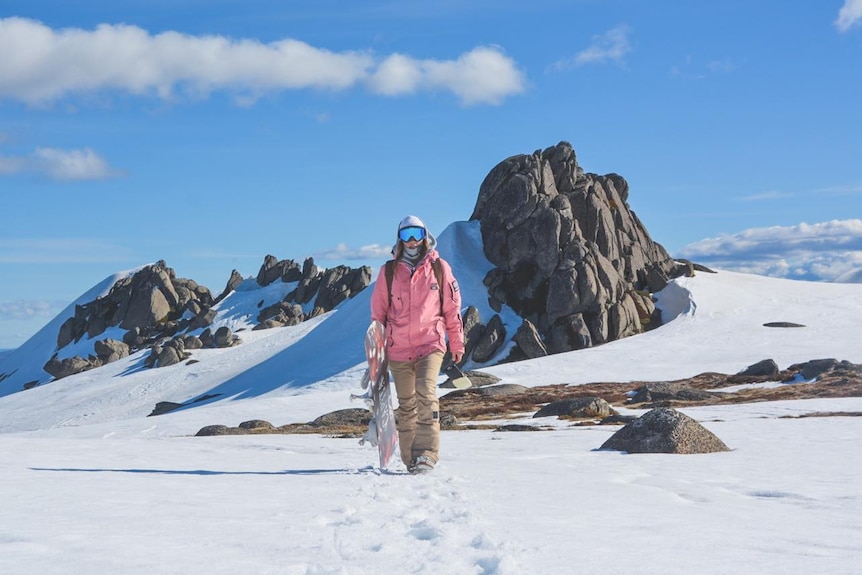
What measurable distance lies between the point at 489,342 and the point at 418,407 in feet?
203

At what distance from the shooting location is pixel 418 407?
502 inches

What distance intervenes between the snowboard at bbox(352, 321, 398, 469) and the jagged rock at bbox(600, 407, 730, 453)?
5.46 meters

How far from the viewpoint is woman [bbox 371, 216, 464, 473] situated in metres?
12.7

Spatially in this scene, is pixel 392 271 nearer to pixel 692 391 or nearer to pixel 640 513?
pixel 640 513

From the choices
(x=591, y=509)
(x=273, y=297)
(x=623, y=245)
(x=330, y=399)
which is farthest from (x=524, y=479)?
(x=273, y=297)

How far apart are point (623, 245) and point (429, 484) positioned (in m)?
81.5

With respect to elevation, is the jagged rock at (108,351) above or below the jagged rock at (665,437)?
above

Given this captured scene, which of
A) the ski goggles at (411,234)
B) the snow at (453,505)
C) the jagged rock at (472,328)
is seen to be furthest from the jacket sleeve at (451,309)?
the jagged rock at (472,328)

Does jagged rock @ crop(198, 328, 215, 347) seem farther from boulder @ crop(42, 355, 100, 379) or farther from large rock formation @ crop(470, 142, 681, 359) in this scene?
large rock formation @ crop(470, 142, 681, 359)

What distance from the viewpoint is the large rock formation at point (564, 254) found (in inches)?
2977

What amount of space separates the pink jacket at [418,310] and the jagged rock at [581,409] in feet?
55.7

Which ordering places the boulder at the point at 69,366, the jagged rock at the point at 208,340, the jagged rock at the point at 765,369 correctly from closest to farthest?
the jagged rock at the point at 765,369
the jagged rock at the point at 208,340
the boulder at the point at 69,366

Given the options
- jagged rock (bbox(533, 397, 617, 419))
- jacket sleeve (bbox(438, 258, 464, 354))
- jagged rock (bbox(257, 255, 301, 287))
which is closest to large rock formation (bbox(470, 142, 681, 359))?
jagged rock (bbox(533, 397, 617, 419))

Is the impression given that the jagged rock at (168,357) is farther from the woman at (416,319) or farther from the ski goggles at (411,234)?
the ski goggles at (411,234)
